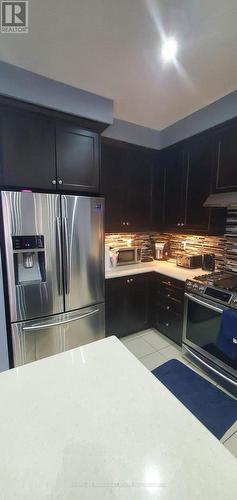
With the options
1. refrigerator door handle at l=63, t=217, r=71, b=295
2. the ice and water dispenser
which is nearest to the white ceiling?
refrigerator door handle at l=63, t=217, r=71, b=295

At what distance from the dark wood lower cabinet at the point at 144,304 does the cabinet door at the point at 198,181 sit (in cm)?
73

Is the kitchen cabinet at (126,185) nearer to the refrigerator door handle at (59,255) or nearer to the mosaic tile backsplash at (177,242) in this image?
the mosaic tile backsplash at (177,242)

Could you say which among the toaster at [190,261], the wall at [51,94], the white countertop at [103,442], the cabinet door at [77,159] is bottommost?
the white countertop at [103,442]

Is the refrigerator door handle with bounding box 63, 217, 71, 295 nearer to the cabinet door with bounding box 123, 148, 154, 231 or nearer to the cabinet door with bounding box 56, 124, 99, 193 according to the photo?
the cabinet door with bounding box 56, 124, 99, 193

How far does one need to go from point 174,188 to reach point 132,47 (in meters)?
1.46

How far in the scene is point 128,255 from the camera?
2.81 meters

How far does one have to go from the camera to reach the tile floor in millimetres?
2180

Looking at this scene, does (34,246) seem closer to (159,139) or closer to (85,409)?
(85,409)

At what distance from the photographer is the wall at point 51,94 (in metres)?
1.62

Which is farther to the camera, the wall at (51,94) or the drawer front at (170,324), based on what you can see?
the drawer front at (170,324)

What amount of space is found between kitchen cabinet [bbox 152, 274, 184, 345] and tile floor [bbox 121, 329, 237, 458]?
3.5 inches

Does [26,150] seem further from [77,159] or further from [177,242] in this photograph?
[177,242]

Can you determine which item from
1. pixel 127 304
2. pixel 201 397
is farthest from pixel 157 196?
pixel 201 397

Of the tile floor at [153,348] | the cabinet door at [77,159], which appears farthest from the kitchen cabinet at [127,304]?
the cabinet door at [77,159]
